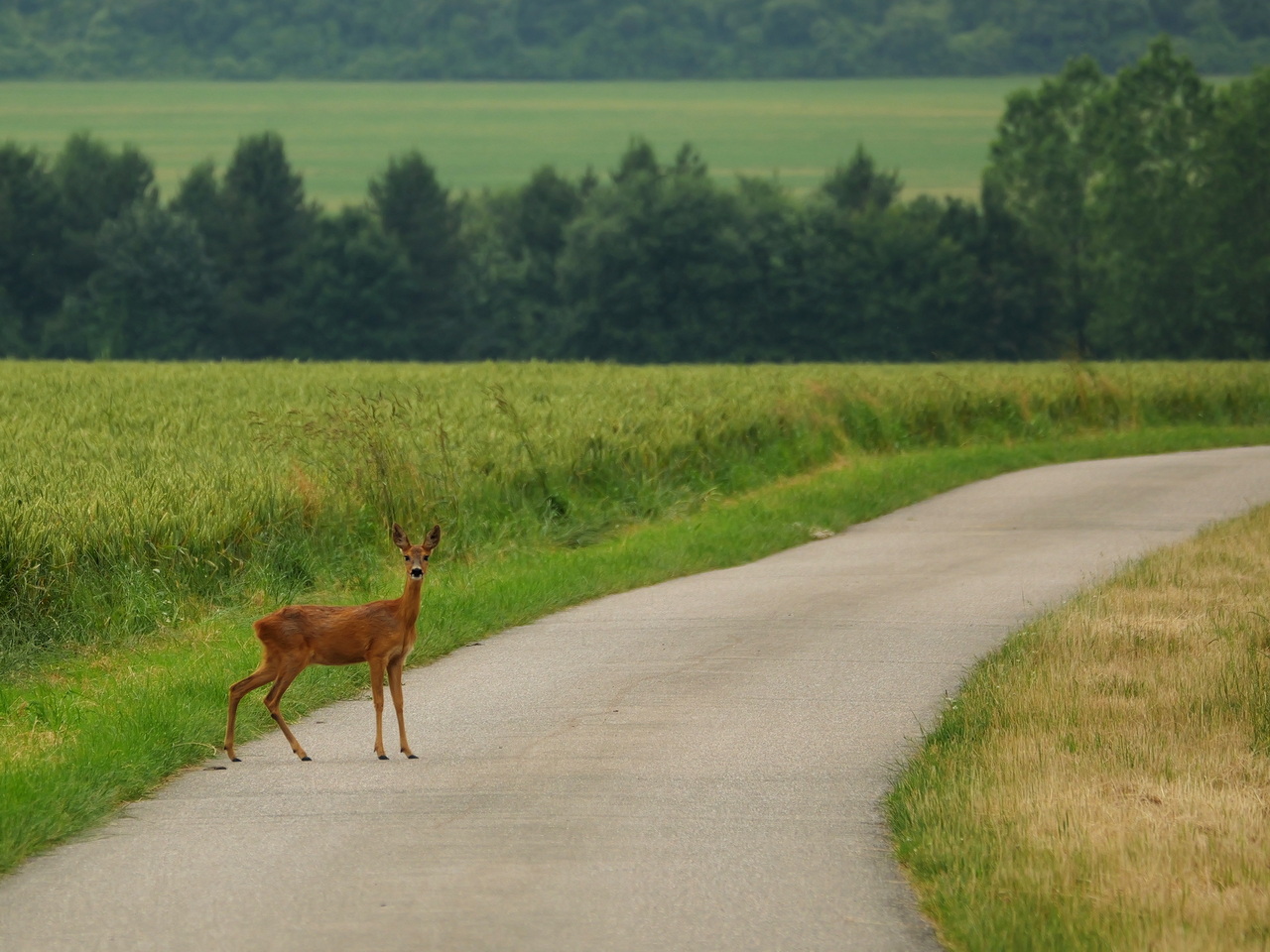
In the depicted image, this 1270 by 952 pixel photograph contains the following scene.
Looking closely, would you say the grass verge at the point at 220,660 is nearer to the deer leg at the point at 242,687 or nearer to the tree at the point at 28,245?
the deer leg at the point at 242,687

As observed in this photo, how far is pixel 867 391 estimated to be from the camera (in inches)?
1305

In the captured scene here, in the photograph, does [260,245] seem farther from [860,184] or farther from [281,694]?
[281,694]

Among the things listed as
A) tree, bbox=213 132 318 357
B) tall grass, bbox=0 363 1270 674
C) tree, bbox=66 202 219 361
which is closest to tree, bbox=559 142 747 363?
tree, bbox=213 132 318 357

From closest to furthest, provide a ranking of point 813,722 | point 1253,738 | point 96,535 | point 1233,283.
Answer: point 1253,738 → point 813,722 → point 96,535 → point 1233,283

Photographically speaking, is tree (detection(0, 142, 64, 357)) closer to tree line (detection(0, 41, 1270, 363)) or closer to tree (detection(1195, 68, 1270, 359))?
tree line (detection(0, 41, 1270, 363))

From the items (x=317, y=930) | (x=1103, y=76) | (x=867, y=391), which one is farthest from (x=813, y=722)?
(x=1103, y=76)

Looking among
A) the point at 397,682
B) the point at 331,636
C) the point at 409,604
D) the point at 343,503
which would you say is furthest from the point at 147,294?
the point at 409,604

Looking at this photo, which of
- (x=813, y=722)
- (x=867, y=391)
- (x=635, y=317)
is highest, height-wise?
(x=813, y=722)

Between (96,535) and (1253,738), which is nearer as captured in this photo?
(1253,738)

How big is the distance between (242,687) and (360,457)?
10.2 metres

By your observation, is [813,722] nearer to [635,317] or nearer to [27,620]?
[27,620]

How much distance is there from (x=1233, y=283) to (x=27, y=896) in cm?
8551

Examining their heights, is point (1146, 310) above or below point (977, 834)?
below

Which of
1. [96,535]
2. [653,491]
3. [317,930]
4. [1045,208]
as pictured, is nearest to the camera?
[317,930]
